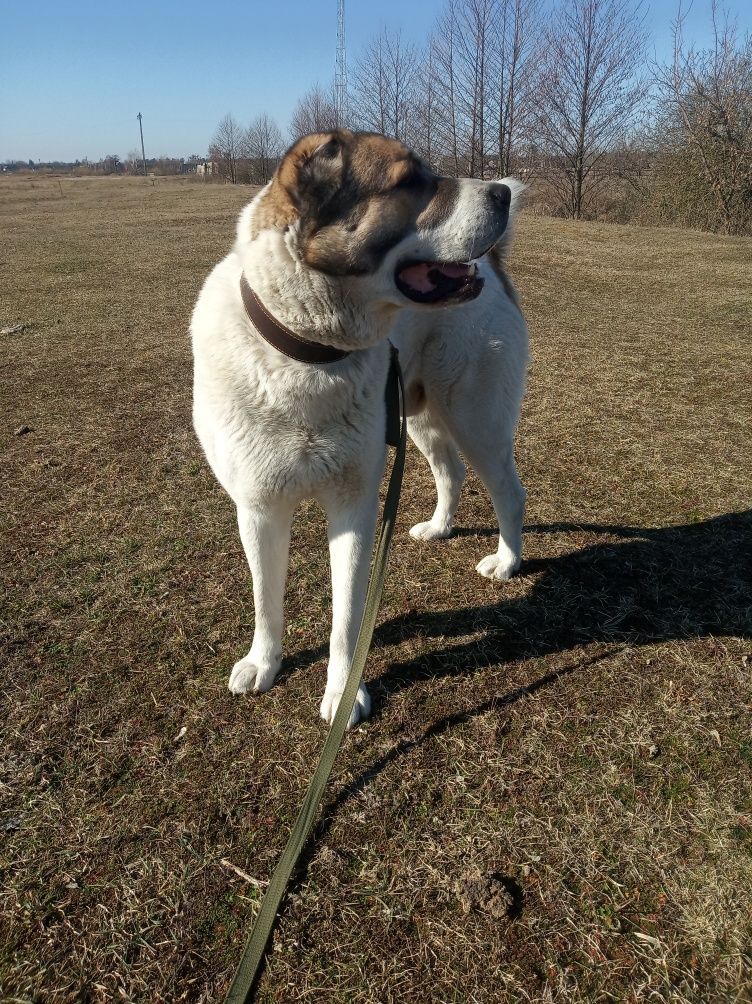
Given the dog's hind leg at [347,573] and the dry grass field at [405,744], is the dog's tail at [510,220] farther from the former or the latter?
the dry grass field at [405,744]

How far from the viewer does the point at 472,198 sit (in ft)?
6.49

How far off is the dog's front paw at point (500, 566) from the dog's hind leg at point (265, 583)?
1139 mm

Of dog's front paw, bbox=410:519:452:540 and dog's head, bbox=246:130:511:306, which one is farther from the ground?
dog's head, bbox=246:130:511:306

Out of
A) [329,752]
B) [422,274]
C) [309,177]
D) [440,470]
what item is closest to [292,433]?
[422,274]

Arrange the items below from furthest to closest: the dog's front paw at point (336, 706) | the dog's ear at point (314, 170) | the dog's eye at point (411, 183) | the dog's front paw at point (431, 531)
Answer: the dog's front paw at point (431, 531), the dog's front paw at point (336, 706), the dog's eye at point (411, 183), the dog's ear at point (314, 170)

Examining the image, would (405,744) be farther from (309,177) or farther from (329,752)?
(309,177)

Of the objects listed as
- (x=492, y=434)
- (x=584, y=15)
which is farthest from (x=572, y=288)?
(x=584, y=15)

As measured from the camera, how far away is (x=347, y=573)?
7.32ft

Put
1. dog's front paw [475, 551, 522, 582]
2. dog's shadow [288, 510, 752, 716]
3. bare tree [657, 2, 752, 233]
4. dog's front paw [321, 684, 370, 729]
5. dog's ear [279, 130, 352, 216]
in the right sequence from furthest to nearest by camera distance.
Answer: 1. bare tree [657, 2, 752, 233]
2. dog's front paw [475, 551, 522, 582]
3. dog's shadow [288, 510, 752, 716]
4. dog's front paw [321, 684, 370, 729]
5. dog's ear [279, 130, 352, 216]

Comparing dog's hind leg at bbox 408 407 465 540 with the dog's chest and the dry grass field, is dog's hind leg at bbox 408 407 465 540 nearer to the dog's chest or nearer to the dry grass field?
the dry grass field

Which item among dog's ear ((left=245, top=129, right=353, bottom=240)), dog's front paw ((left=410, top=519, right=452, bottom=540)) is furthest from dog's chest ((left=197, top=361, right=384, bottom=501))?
dog's front paw ((left=410, top=519, right=452, bottom=540))

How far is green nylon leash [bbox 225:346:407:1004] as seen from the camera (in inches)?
63.4

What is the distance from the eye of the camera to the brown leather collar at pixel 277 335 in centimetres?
195

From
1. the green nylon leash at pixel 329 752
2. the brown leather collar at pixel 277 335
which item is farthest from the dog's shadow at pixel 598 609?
the brown leather collar at pixel 277 335
